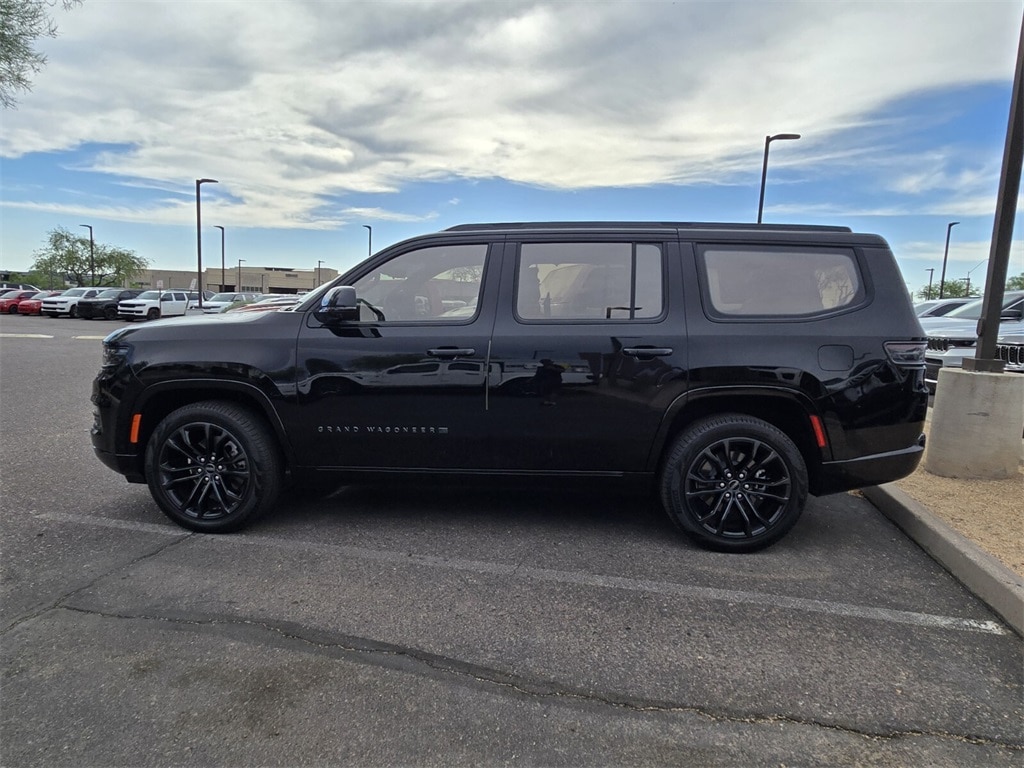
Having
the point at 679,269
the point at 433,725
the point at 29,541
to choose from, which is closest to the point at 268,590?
the point at 433,725

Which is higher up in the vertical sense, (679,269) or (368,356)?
(679,269)

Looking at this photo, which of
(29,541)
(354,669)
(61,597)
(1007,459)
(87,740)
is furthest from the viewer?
(1007,459)

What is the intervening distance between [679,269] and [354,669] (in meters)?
2.77

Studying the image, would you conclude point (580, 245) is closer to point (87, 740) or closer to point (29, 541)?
point (87, 740)

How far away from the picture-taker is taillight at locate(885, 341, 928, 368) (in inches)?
143

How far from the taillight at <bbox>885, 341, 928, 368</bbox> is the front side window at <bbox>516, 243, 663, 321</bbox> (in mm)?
1329

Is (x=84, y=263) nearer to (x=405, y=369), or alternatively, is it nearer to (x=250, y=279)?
(x=250, y=279)

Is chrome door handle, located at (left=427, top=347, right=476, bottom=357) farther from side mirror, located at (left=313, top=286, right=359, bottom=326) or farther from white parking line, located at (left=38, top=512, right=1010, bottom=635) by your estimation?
white parking line, located at (left=38, top=512, right=1010, bottom=635)

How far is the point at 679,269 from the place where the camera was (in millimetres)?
3791

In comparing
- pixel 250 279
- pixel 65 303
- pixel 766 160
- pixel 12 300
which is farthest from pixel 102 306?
pixel 250 279

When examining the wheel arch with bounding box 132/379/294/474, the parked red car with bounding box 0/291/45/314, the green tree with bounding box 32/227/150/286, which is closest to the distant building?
the green tree with bounding box 32/227/150/286

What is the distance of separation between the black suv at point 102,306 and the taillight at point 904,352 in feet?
122

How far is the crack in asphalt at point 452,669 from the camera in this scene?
2.26 meters

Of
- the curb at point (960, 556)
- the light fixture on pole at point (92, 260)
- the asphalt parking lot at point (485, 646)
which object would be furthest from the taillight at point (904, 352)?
the light fixture on pole at point (92, 260)
